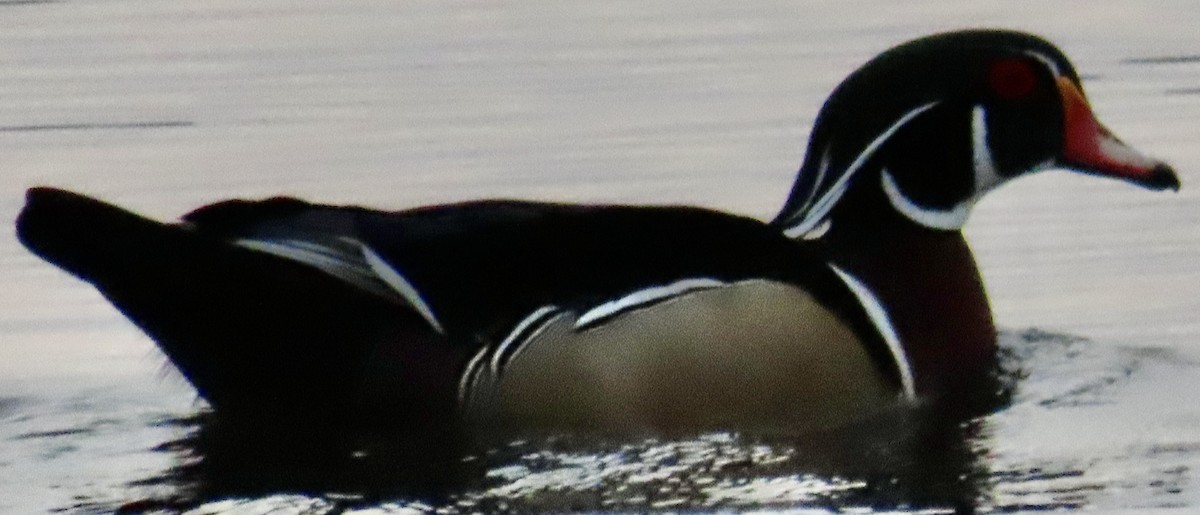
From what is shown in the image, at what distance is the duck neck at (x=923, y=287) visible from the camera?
546cm

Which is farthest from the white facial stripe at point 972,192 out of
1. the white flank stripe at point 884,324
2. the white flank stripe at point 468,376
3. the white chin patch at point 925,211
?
the white flank stripe at point 468,376

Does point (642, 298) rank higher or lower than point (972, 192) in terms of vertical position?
lower

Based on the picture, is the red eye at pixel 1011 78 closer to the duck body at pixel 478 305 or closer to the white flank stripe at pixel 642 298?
the duck body at pixel 478 305

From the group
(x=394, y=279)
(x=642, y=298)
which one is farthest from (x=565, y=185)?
(x=394, y=279)

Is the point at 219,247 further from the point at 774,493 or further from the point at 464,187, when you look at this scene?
the point at 464,187

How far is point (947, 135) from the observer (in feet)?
18.2

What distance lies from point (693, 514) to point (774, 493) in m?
0.19

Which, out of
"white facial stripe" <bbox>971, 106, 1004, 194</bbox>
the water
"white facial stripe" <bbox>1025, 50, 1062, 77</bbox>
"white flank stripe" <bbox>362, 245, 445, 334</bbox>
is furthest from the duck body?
"white facial stripe" <bbox>1025, 50, 1062, 77</bbox>

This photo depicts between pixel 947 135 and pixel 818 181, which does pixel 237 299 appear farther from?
pixel 947 135

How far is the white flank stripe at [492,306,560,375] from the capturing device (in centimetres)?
515

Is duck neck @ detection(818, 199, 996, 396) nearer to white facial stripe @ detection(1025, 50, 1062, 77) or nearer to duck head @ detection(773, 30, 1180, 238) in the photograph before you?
duck head @ detection(773, 30, 1180, 238)

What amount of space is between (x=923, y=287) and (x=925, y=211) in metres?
0.17

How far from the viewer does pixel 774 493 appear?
→ 5.10 m

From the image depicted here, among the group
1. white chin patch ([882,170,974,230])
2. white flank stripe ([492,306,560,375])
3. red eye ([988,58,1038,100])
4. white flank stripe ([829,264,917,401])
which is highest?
red eye ([988,58,1038,100])
